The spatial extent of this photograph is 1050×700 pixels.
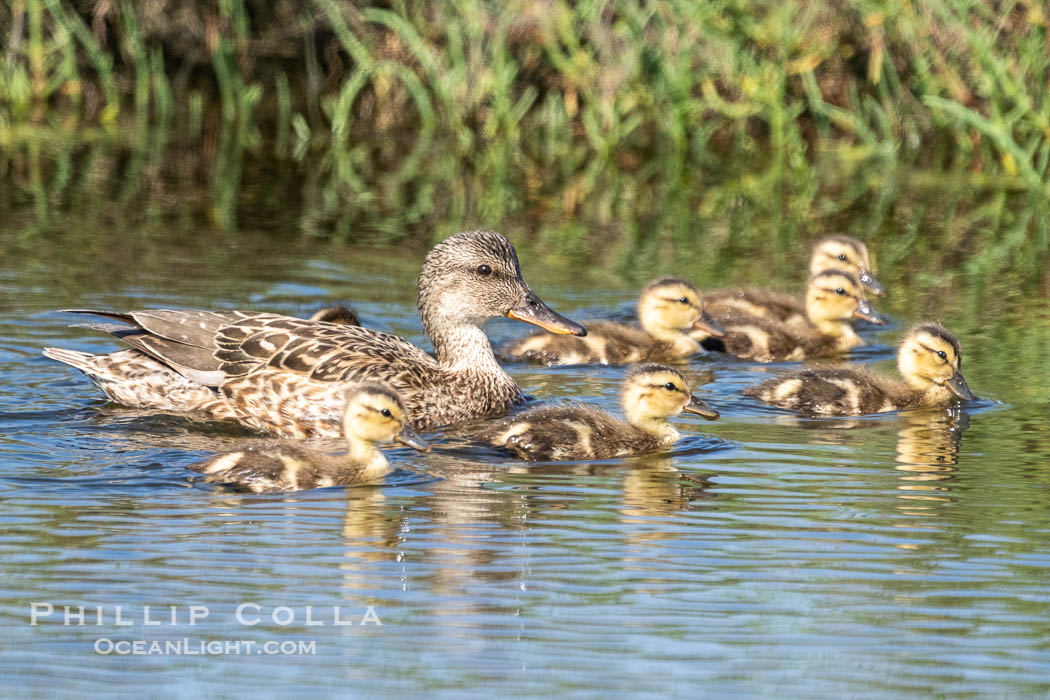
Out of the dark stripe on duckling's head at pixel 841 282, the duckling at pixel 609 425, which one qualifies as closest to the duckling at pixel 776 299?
the dark stripe on duckling's head at pixel 841 282

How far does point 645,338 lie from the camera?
27.5 feet

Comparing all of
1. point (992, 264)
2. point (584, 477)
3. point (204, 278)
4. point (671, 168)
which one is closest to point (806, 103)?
point (671, 168)

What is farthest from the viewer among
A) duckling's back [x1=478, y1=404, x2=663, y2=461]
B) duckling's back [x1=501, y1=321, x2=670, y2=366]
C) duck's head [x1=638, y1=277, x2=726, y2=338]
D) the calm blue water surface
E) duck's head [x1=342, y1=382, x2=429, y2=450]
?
duck's head [x1=638, y1=277, x2=726, y2=338]

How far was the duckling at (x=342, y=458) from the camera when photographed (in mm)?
5543

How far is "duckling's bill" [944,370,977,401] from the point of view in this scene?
7113 mm

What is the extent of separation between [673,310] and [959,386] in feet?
5.27

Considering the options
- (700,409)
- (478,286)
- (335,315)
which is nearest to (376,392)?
(700,409)

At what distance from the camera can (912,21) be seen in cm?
1244

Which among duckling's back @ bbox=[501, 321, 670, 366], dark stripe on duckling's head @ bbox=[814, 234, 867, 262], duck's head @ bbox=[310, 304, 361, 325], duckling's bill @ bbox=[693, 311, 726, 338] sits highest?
dark stripe on duckling's head @ bbox=[814, 234, 867, 262]

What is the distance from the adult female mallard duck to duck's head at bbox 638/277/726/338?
1.16m

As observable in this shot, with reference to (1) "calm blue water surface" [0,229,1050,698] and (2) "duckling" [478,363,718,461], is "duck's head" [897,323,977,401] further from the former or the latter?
(2) "duckling" [478,363,718,461]

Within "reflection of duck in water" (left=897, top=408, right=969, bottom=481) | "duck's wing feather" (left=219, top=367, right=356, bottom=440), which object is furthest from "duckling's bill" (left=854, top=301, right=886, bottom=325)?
"duck's wing feather" (left=219, top=367, right=356, bottom=440)

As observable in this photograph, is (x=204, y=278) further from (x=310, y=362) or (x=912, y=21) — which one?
(x=912, y=21)

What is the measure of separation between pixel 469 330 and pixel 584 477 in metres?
1.52
